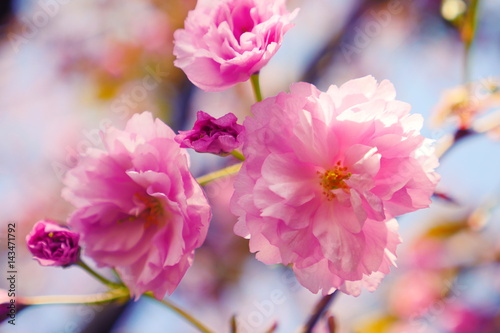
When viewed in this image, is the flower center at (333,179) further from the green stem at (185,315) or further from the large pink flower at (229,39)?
the green stem at (185,315)

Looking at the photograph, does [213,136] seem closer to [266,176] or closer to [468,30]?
[266,176]

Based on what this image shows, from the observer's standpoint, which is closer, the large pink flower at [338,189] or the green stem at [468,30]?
the large pink flower at [338,189]

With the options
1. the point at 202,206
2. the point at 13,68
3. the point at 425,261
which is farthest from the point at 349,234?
the point at 13,68

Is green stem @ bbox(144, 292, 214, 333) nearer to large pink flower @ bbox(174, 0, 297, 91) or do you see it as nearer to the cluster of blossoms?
the cluster of blossoms

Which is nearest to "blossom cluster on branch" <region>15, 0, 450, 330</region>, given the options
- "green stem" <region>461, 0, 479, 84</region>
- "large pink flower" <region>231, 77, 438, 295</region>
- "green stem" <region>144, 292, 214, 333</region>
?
"large pink flower" <region>231, 77, 438, 295</region>

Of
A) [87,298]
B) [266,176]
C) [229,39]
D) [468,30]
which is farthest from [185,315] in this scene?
[468,30]

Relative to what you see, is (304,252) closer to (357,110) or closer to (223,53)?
(357,110)

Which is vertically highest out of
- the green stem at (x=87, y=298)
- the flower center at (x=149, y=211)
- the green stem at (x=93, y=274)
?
the flower center at (x=149, y=211)

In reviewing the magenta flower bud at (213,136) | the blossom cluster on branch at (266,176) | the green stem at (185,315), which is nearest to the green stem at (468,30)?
the blossom cluster on branch at (266,176)
